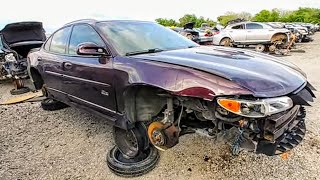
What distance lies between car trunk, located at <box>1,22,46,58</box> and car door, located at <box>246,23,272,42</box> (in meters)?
10.5

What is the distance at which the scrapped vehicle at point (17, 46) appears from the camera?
6746mm

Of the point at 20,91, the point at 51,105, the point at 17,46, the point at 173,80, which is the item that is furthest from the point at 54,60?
the point at 17,46

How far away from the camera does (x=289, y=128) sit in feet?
7.63

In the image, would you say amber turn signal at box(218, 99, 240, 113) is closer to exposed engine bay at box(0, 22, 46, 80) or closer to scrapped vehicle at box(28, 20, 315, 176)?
scrapped vehicle at box(28, 20, 315, 176)

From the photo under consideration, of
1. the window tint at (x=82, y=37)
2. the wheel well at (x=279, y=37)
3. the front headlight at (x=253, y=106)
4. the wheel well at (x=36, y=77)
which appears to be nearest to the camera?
the front headlight at (x=253, y=106)

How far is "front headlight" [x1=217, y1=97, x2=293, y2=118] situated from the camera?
1963 millimetres

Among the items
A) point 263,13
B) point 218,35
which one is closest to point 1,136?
point 218,35

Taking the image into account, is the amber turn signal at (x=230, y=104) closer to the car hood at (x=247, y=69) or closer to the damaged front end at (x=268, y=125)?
the damaged front end at (x=268, y=125)

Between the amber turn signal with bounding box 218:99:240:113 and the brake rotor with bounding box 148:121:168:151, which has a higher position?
the amber turn signal with bounding box 218:99:240:113

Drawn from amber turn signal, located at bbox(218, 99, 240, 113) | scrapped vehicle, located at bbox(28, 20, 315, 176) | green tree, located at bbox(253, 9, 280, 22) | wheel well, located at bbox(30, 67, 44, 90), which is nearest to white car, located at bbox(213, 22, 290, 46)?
scrapped vehicle, located at bbox(28, 20, 315, 176)

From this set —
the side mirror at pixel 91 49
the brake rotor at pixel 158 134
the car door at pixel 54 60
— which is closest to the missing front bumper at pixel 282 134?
the brake rotor at pixel 158 134

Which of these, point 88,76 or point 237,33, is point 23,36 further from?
point 237,33

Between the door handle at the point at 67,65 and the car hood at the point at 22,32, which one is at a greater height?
the car hood at the point at 22,32

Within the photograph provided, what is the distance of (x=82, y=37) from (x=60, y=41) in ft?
2.50
